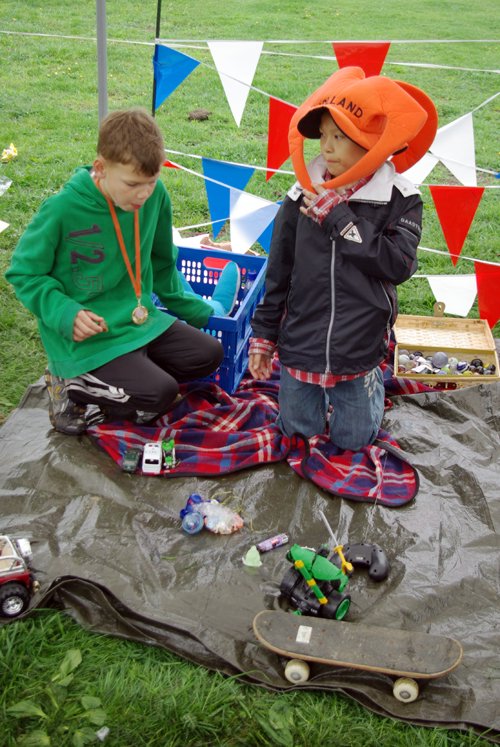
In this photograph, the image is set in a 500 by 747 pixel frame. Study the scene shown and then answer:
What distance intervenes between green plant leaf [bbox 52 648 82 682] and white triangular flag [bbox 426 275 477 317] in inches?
112

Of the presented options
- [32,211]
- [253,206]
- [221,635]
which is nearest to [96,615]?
[221,635]

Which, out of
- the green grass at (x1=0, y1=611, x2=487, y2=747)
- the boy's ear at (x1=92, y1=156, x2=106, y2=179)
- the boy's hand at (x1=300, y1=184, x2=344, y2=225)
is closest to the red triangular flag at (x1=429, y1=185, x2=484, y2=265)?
the boy's hand at (x1=300, y1=184, x2=344, y2=225)

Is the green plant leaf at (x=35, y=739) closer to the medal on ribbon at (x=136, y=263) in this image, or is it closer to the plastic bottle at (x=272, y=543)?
the plastic bottle at (x=272, y=543)

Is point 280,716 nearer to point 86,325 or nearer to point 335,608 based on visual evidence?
point 335,608

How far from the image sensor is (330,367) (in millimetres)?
3162

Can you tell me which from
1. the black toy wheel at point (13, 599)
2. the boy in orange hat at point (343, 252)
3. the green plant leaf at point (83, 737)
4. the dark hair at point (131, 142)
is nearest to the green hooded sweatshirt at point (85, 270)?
the dark hair at point (131, 142)

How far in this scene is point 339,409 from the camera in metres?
3.37

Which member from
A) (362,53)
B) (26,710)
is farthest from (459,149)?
(26,710)

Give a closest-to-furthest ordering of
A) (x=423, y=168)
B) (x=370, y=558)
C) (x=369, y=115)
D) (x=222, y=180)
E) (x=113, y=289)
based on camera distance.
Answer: (x=369, y=115) → (x=370, y=558) → (x=113, y=289) → (x=423, y=168) → (x=222, y=180)

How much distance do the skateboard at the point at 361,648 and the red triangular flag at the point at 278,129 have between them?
2.50 meters

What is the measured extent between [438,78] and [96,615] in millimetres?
9200

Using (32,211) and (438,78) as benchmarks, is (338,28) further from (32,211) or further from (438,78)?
(32,211)

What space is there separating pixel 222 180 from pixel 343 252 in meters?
1.66

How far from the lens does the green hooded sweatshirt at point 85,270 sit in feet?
10.1
